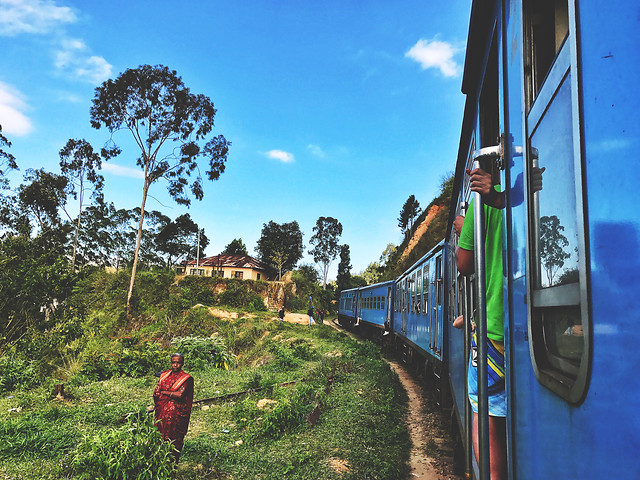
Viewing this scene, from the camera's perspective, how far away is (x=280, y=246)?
64375mm

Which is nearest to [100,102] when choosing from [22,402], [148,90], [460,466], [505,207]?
[148,90]

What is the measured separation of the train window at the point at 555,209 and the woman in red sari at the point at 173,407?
5.20 metres

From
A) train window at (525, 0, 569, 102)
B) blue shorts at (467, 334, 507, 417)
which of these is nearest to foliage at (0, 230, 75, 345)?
blue shorts at (467, 334, 507, 417)

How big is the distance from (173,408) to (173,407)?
1cm

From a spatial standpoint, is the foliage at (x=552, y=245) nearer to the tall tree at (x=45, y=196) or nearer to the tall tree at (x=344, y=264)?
the tall tree at (x=45, y=196)

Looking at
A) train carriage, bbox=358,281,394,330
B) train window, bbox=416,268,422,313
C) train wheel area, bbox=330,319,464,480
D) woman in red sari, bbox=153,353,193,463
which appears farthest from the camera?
train carriage, bbox=358,281,394,330

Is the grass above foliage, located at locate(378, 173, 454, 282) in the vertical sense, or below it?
below

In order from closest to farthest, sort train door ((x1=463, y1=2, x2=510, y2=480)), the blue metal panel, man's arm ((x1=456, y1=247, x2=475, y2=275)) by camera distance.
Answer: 1. the blue metal panel
2. train door ((x1=463, y1=2, x2=510, y2=480))
3. man's arm ((x1=456, y1=247, x2=475, y2=275))

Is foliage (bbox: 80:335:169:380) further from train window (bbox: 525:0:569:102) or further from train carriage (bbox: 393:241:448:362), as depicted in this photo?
train window (bbox: 525:0:569:102)

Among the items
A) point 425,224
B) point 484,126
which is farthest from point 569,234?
point 425,224

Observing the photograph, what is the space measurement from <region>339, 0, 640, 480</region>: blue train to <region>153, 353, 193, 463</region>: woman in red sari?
4819 mm

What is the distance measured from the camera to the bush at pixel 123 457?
4.88 metres

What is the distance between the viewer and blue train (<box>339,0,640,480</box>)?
746 mm

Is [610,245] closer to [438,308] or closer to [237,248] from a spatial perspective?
[438,308]
